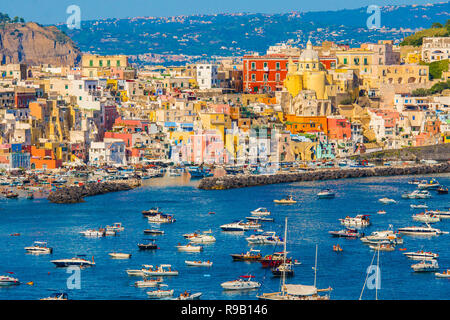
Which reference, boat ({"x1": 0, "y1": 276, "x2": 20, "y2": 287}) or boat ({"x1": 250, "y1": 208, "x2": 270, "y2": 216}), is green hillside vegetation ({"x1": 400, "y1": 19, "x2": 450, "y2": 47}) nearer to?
boat ({"x1": 250, "y1": 208, "x2": 270, "y2": 216})

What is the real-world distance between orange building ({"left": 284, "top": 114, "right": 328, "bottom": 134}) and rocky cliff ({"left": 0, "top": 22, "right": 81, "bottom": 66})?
53.3 meters

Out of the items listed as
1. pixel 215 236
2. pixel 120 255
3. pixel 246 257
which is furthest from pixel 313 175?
pixel 120 255

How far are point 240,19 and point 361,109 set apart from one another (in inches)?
3148

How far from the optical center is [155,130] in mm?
40031

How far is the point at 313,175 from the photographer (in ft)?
118

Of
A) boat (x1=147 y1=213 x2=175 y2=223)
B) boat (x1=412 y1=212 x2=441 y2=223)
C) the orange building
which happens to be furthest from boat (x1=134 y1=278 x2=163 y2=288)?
the orange building

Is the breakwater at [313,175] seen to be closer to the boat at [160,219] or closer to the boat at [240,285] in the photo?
the boat at [160,219]

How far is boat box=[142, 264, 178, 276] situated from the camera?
17922 mm

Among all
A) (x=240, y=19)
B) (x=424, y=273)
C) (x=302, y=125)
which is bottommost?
(x=424, y=273)

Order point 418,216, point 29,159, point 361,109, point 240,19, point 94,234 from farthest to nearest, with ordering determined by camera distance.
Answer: point 240,19
point 361,109
point 29,159
point 418,216
point 94,234

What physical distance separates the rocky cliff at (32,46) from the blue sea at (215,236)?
58684 millimetres

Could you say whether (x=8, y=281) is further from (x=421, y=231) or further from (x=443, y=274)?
(x=421, y=231)

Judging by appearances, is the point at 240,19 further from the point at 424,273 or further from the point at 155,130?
the point at 424,273
